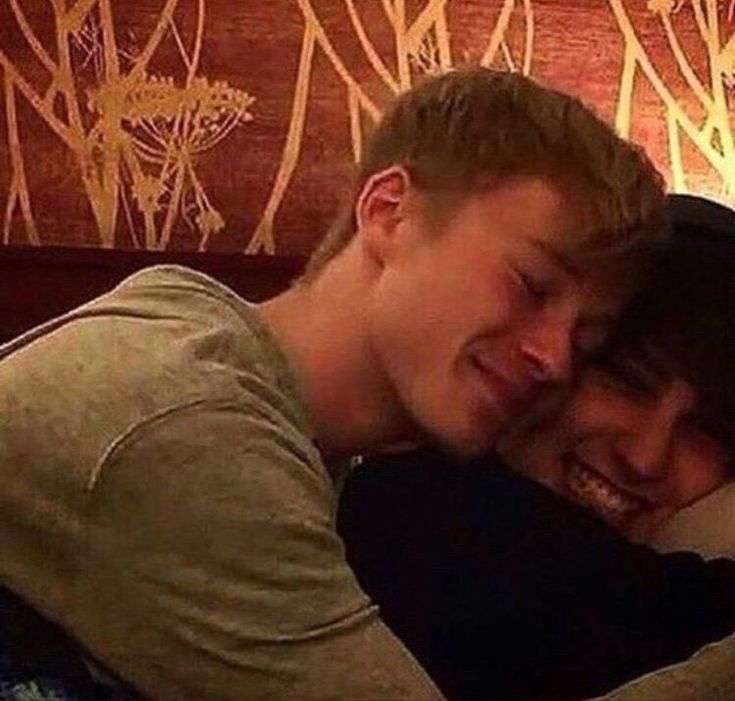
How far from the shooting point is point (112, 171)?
275cm

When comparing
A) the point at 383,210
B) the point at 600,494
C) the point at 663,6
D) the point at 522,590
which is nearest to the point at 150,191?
the point at 663,6

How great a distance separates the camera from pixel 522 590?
1050 mm

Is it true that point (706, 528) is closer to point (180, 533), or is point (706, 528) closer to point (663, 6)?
point (180, 533)

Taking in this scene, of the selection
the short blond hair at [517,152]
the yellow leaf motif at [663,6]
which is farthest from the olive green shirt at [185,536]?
the yellow leaf motif at [663,6]

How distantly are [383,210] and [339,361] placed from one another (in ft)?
0.42

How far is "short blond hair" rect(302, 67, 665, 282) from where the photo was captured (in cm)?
117

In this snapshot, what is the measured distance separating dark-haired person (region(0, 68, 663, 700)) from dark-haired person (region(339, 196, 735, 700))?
39 mm

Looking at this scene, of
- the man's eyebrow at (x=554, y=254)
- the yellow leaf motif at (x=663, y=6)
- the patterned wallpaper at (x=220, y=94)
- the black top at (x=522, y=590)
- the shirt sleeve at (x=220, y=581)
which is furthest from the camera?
the yellow leaf motif at (x=663, y=6)

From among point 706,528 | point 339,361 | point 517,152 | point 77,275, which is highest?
point 517,152

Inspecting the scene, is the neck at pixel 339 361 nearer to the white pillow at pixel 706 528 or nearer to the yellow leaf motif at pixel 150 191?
the white pillow at pixel 706 528

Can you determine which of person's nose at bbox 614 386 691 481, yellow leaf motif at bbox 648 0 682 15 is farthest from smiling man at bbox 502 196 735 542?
yellow leaf motif at bbox 648 0 682 15

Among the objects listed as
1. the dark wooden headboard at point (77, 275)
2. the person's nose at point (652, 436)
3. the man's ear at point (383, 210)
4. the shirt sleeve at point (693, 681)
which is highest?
the man's ear at point (383, 210)

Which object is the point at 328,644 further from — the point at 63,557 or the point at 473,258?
the point at 473,258

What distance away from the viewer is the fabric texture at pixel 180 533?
36.6 inches
